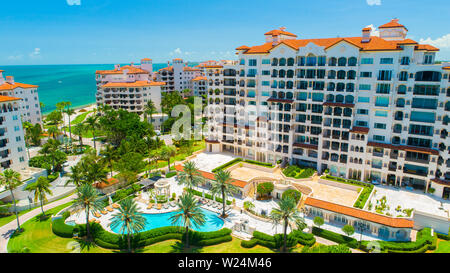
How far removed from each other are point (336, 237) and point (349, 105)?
27.7m

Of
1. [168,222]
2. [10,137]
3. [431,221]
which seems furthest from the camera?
[10,137]

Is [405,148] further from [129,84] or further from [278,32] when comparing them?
[129,84]

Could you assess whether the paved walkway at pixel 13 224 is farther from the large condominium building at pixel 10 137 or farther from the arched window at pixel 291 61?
the arched window at pixel 291 61

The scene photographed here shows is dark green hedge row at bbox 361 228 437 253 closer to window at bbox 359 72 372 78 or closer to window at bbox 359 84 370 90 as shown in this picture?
window at bbox 359 84 370 90

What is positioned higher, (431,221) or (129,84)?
(129,84)

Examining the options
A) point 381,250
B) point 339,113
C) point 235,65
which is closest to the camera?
point 381,250

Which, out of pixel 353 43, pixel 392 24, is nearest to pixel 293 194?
pixel 353 43

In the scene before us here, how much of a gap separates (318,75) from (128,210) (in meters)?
45.7

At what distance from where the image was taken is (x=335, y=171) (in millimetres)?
64438

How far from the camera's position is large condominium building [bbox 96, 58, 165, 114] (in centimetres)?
11638

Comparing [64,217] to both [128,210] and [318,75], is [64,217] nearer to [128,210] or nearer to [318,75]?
[128,210]

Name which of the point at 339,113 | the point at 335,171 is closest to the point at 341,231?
the point at 335,171

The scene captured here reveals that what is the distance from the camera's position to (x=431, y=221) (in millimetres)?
46562

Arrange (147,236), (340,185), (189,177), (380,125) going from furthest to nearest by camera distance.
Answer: (340,185)
(380,125)
(189,177)
(147,236)
